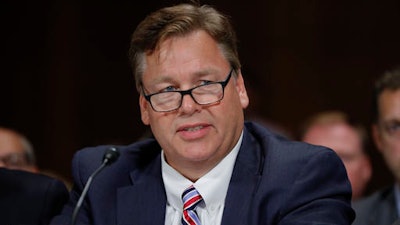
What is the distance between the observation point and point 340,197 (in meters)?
2.44

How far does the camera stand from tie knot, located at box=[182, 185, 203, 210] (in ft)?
8.25

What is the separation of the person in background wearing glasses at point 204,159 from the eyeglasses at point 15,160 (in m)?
1.40

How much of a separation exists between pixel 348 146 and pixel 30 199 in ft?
7.17

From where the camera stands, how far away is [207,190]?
8.28ft

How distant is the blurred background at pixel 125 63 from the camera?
565cm

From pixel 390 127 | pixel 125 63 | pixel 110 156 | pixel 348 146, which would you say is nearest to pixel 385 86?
pixel 390 127

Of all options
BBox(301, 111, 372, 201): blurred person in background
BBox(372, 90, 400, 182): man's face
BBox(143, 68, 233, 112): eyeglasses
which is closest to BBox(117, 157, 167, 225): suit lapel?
BBox(143, 68, 233, 112): eyeglasses

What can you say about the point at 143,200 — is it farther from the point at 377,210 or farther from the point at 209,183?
the point at 377,210

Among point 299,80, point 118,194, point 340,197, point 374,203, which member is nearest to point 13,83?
point 299,80

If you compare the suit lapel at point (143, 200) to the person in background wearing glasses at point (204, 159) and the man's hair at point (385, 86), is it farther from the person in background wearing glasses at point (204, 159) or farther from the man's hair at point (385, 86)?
the man's hair at point (385, 86)

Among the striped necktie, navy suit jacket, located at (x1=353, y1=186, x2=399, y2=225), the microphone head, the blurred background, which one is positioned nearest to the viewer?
the microphone head

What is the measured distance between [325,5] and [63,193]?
342 cm

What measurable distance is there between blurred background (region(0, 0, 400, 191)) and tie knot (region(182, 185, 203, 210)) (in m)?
3.20

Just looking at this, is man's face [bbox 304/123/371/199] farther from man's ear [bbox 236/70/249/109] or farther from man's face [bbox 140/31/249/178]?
man's face [bbox 140/31/249/178]
